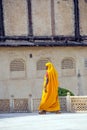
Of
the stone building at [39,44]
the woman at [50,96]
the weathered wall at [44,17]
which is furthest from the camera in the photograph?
the weathered wall at [44,17]

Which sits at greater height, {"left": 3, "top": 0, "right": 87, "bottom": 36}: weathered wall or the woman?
{"left": 3, "top": 0, "right": 87, "bottom": 36}: weathered wall

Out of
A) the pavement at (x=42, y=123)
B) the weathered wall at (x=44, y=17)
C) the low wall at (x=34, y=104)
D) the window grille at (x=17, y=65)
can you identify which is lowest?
the low wall at (x=34, y=104)

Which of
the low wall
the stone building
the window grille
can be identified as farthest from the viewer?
the window grille

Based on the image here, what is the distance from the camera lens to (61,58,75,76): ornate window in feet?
77.6

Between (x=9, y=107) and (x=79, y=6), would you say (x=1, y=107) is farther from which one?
(x=79, y=6)

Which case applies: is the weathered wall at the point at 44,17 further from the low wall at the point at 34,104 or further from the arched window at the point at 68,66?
the low wall at the point at 34,104

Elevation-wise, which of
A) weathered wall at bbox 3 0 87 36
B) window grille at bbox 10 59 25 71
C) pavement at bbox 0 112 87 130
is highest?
weathered wall at bbox 3 0 87 36

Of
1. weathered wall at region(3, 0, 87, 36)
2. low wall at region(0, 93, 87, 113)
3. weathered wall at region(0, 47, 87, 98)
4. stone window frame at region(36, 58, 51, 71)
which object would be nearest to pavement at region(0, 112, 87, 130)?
low wall at region(0, 93, 87, 113)

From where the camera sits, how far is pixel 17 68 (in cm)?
2306

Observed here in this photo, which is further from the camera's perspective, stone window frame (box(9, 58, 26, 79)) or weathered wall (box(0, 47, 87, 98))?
stone window frame (box(9, 58, 26, 79))

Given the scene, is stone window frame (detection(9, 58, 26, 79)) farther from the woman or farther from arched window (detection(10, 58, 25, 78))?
the woman

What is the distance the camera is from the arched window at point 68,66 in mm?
23656

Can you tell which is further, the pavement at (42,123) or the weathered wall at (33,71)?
the weathered wall at (33,71)

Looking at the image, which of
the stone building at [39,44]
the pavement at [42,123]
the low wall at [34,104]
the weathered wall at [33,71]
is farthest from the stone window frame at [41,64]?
the pavement at [42,123]
